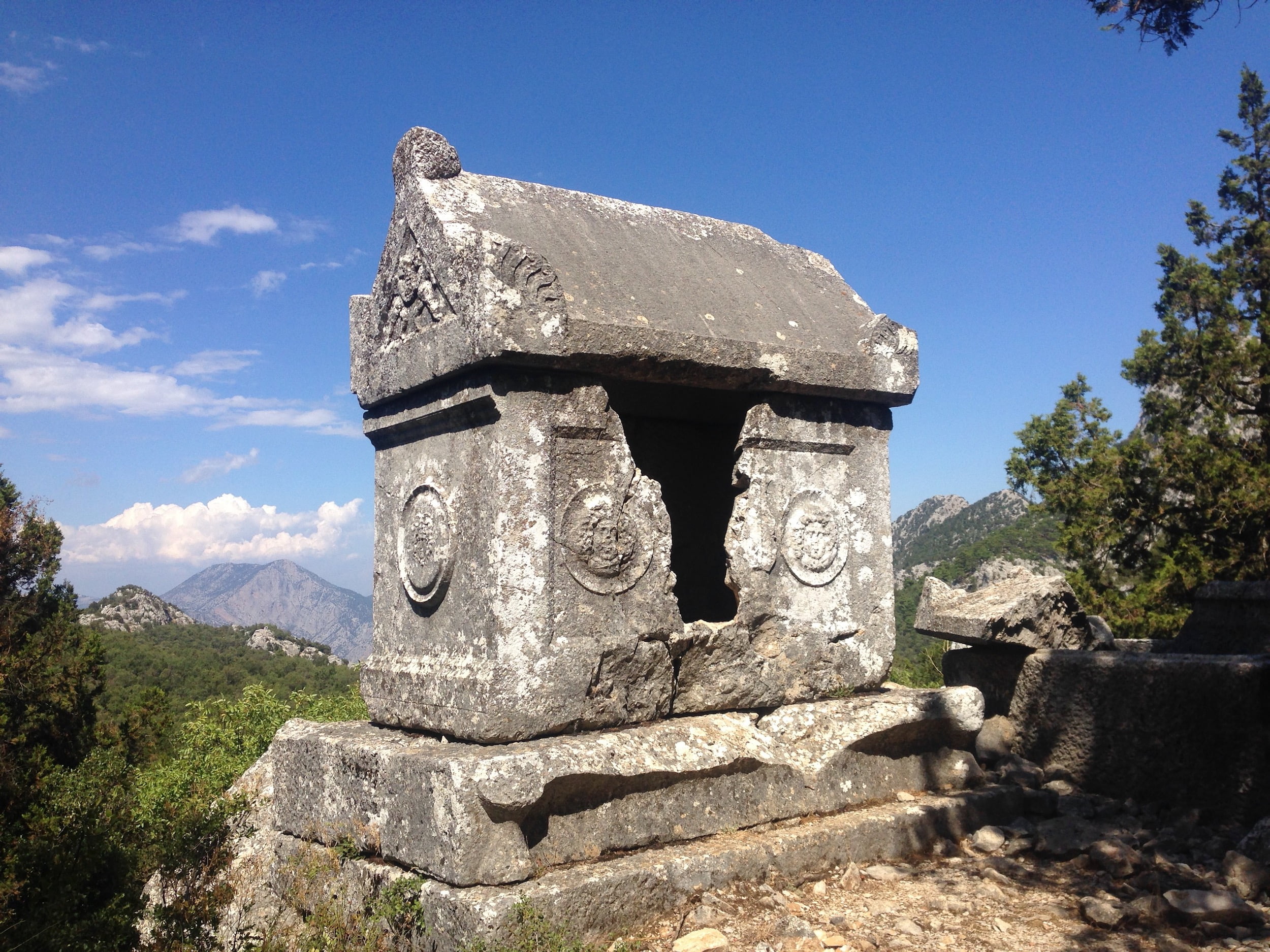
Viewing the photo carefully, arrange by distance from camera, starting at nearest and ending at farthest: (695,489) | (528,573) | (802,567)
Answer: (528,573) → (802,567) → (695,489)

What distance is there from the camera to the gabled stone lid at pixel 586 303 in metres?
3.54

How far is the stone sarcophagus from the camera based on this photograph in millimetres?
3520

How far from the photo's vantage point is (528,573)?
3.51 m

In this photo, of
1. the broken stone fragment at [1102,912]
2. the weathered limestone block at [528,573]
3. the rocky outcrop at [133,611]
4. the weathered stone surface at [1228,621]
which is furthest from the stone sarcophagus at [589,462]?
the rocky outcrop at [133,611]

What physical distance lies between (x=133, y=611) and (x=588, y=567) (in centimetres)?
3360

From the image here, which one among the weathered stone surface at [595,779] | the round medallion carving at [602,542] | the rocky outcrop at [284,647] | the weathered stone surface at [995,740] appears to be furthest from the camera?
the rocky outcrop at [284,647]

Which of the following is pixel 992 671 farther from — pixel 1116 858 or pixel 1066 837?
pixel 1116 858

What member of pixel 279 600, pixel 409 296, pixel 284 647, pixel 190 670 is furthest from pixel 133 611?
pixel 279 600

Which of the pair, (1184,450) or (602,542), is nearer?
(602,542)

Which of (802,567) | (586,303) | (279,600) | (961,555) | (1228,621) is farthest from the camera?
(279,600)

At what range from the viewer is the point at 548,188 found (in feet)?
14.7

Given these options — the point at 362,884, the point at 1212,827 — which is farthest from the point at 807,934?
the point at 1212,827

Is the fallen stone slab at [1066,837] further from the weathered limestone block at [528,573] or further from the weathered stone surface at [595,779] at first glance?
the weathered limestone block at [528,573]

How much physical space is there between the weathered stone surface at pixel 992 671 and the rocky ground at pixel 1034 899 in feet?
2.85
